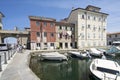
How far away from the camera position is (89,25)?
4834 cm

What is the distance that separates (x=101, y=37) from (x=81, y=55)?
28213 millimetres

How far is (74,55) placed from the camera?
2948 cm

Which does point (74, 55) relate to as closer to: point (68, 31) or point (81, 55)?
point (81, 55)

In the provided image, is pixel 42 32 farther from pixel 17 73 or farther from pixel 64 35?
pixel 17 73

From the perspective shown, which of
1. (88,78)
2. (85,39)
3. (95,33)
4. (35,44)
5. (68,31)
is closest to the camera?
(88,78)

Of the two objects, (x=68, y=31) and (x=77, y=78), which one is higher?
(x=68, y=31)

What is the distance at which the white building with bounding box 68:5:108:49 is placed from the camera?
148 ft

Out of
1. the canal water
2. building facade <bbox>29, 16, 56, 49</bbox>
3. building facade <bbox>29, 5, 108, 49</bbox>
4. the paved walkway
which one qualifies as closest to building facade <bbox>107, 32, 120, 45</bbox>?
building facade <bbox>29, 5, 108, 49</bbox>

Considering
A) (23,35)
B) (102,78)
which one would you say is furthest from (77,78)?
(23,35)

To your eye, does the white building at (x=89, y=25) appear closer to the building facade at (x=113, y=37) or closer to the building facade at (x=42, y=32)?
the building facade at (x=42, y=32)

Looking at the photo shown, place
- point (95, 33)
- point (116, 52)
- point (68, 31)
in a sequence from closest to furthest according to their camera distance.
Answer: point (116, 52)
point (68, 31)
point (95, 33)

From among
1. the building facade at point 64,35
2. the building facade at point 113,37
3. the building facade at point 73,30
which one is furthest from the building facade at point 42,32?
the building facade at point 113,37

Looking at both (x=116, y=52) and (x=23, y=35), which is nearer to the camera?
(x=116, y=52)

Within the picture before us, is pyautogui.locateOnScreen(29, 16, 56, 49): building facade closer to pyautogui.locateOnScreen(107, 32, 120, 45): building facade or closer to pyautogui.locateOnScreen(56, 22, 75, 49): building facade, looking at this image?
pyautogui.locateOnScreen(56, 22, 75, 49): building facade
